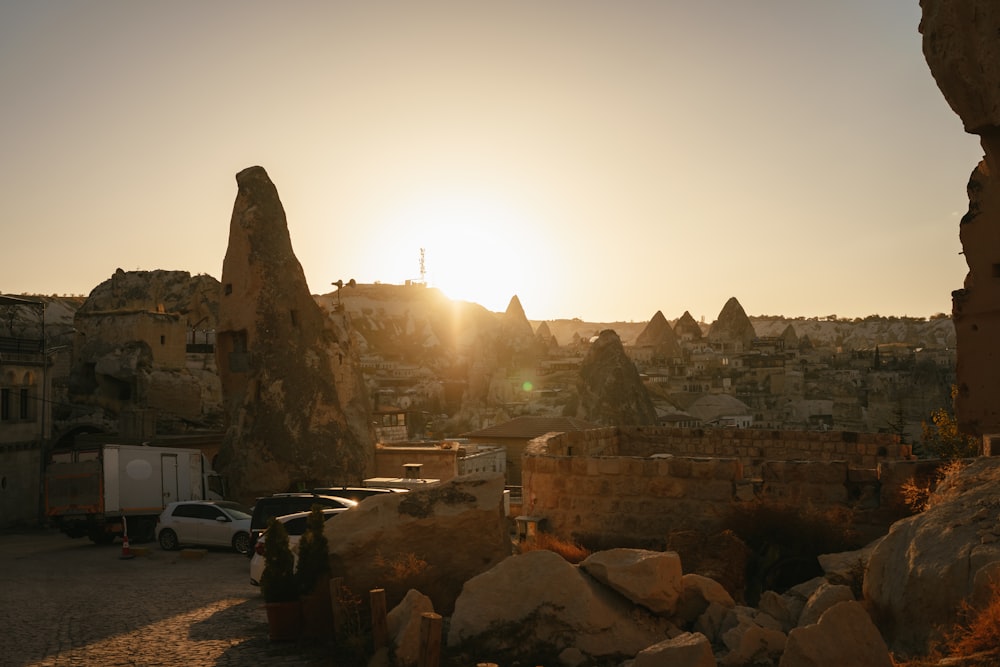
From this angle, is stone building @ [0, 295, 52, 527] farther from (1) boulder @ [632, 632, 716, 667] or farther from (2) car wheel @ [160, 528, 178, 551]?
(1) boulder @ [632, 632, 716, 667]

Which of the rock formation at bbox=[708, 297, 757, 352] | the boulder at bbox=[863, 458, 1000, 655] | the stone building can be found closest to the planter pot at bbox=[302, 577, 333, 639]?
the boulder at bbox=[863, 458, 1000, 655]

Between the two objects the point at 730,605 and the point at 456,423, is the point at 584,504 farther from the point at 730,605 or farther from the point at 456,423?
the point at 456,423

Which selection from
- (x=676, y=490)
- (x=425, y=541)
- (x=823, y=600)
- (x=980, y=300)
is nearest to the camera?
(x=823, y=600)

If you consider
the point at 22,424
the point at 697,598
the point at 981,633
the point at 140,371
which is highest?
the point at 140,371

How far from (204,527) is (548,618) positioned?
13.2 meters

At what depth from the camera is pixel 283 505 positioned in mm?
16750

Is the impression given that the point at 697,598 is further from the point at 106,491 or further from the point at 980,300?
the point at 106,491

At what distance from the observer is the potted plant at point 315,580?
974cm

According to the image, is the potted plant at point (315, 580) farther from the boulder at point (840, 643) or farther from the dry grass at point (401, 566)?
the boulder at point (840, 643)

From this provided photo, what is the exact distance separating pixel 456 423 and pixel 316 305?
201ft

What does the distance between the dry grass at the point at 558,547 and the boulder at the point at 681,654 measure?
3.79 metres

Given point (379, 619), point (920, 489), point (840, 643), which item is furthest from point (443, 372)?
point (840, 643)

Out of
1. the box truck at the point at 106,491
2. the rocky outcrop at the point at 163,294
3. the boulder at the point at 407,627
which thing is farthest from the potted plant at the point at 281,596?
the rocky outcrop at the point at 163,294

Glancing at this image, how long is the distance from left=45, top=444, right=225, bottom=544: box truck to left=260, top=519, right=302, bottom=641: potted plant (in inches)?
494
